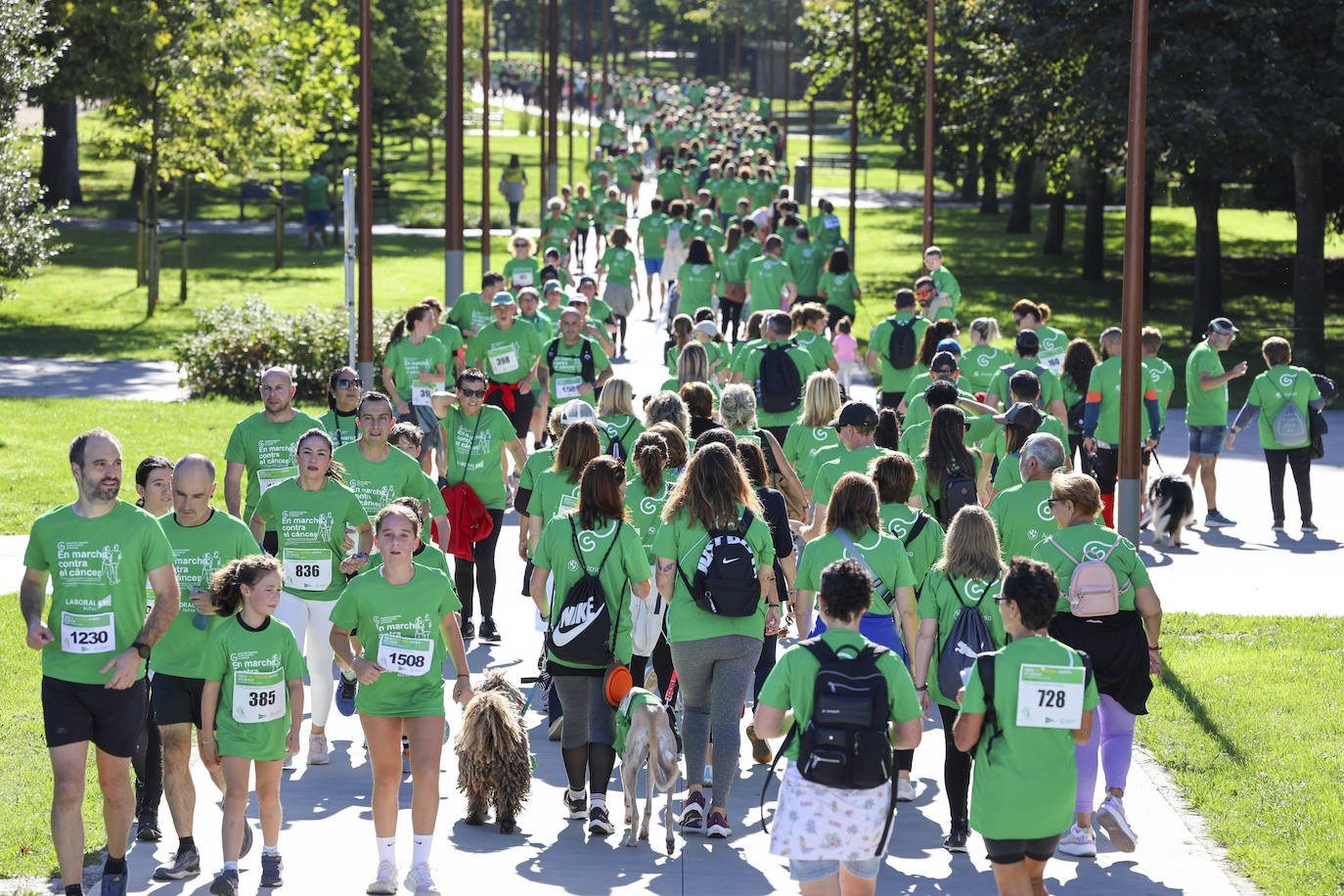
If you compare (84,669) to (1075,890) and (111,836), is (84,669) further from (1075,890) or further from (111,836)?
(1075,890)

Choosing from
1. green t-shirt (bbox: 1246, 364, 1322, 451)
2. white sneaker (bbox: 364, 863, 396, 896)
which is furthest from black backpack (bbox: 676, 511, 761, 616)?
green t-shirt (bbox: 1246, 364, 1322, 451)

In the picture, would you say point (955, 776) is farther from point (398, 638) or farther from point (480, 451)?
point (480, 451)

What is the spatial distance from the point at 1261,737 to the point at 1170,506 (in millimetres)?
5201

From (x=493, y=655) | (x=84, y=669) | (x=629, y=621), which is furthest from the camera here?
(x=493, y=655)

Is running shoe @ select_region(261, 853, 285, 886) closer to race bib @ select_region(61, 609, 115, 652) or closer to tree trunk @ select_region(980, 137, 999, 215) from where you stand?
race bib @ select_region(61, 609, 115, 652)

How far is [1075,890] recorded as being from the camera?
25.0ft

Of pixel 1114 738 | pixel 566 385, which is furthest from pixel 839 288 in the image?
pixel 1114 738

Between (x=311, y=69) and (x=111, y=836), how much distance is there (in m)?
35.3

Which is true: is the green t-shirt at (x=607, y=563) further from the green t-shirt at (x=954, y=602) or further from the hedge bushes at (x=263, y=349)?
the hedge bushes at (x=263, y=349)

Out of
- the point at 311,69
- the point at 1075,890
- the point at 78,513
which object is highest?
the point at 311,69

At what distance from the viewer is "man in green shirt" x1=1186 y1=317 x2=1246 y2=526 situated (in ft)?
50.2

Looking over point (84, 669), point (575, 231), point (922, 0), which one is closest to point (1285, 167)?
point (922, 0)

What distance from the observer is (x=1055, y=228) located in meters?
43.6

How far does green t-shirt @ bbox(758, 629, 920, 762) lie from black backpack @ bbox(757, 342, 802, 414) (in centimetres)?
740
